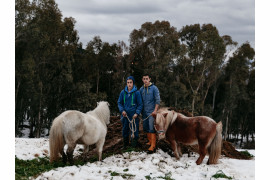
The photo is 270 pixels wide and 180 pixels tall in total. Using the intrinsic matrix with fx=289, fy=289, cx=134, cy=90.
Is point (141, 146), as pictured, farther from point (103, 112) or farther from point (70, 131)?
point (70, 131)

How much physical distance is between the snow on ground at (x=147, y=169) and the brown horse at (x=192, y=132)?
377mm

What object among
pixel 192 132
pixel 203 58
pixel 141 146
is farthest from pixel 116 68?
pixel 192 132

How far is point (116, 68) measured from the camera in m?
33.0

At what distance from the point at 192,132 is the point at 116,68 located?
85.4 ft

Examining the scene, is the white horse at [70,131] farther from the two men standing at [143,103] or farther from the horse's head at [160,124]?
the horse's head at [160,124]

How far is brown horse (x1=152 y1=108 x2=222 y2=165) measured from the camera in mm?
7297

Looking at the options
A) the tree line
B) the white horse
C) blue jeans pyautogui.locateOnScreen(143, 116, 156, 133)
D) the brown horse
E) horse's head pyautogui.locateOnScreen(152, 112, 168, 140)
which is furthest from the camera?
the tree line

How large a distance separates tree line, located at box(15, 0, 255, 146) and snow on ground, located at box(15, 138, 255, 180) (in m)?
19.0

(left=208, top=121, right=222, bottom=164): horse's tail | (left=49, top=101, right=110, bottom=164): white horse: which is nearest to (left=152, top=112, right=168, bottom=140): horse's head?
(left=208, top=121, right=222, bottom=164): horse's tail

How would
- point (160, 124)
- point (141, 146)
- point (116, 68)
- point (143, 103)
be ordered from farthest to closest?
point (116, 68) < point (141, 146) < point (143, 103) < point (160, 124)

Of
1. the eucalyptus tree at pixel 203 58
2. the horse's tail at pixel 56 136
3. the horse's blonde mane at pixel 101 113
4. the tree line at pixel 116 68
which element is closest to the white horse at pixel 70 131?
the horse's tail at pixel 56 136

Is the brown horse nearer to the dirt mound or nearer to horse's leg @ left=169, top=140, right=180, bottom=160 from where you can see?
horse's leg @ left=169, top=140, right=180, bottom=160

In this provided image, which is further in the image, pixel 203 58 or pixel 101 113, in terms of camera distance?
pixel 203 58

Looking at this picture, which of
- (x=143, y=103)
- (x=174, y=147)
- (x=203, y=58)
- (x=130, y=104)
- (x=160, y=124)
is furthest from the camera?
(x=203, y=58)
